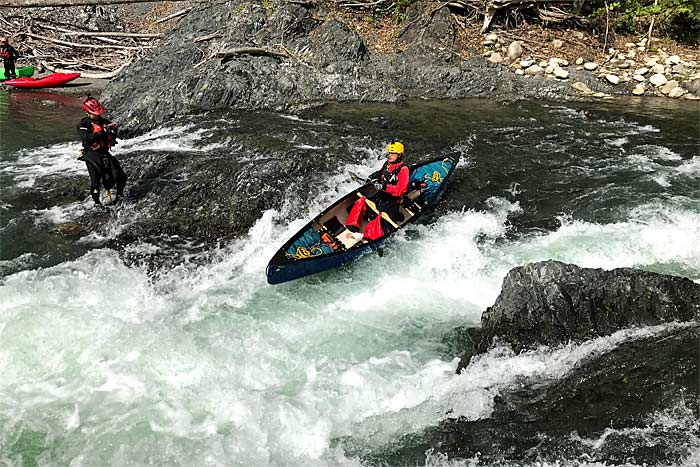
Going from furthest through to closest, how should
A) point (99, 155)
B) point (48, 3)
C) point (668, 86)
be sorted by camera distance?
point (48, 3) < point (668, 86) < point (99, 155)

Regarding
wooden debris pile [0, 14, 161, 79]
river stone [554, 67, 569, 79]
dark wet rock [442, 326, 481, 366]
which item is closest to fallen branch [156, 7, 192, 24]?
wooden debris pile [0, 14, 161, 79]

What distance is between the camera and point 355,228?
8.52 metres

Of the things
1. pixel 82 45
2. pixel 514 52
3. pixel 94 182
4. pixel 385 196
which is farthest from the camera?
pixel 82 45

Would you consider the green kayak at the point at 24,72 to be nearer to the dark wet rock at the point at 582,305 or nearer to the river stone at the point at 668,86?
the dark wet rock at the point at 582,305

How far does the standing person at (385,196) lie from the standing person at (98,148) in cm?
398

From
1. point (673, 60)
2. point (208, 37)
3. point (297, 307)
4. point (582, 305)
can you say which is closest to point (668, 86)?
point (673, 60)

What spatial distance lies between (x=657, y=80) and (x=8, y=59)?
2015 centimetres

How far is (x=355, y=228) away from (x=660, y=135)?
27.6 ft

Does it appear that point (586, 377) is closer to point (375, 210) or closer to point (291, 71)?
point (375, 210)

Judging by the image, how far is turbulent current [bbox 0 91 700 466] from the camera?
17.1ft

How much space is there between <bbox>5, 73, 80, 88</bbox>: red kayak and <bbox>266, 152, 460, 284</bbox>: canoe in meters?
13.3

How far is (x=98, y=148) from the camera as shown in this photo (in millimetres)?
8461

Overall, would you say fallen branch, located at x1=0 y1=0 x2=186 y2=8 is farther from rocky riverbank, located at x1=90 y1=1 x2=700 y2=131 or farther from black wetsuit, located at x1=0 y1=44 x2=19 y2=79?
rocky riverbank, located at x1=90 y1=1 x2=700 y2=131

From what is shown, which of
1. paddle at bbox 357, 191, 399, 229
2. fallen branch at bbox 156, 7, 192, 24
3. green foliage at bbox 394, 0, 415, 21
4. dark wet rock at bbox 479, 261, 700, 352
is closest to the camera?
dark wet rock at bbox 479, 261, 700, 352
